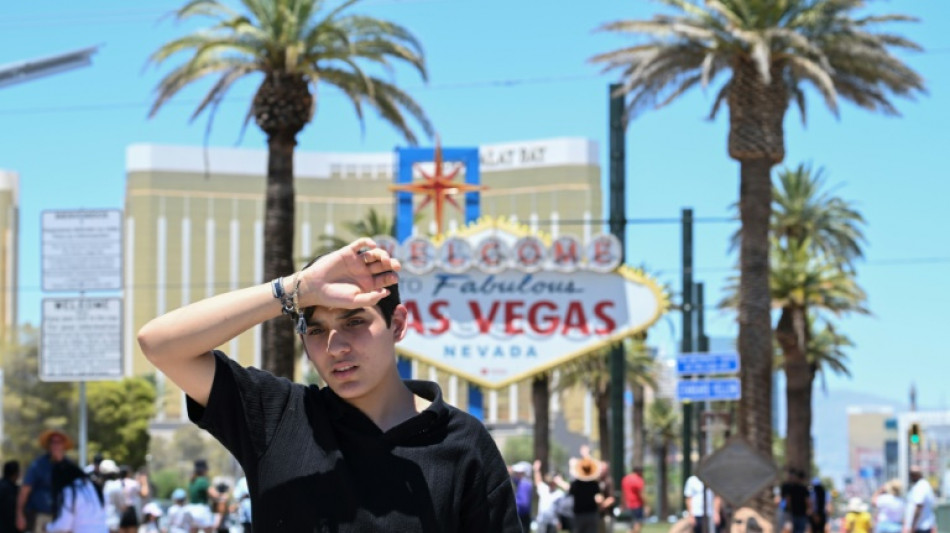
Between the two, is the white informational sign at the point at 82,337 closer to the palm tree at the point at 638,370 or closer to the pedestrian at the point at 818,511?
the pedestrian at the point at 818,511

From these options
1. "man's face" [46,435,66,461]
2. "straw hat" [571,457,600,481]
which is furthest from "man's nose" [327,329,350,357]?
"straw hat" [571,457,600,481]

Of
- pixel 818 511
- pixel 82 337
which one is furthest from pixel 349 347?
pixel 818 511

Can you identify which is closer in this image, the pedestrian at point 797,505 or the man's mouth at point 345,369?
the man's mouth at point 345,369

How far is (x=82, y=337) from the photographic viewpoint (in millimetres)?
17156

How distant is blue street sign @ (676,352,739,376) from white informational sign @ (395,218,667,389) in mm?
3594

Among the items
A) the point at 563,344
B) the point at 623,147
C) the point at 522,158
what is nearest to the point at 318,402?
the point at 623,147

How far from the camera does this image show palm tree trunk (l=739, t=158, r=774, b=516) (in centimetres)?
2767

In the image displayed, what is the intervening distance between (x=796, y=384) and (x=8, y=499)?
1338 inches

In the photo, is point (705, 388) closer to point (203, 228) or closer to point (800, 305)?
point (800, 305)

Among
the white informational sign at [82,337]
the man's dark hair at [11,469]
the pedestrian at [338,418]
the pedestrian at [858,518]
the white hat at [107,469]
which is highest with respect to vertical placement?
the pedestrian at [338,418]

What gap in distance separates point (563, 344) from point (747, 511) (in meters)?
15.3

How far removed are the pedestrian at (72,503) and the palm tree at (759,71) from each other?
51.5ft

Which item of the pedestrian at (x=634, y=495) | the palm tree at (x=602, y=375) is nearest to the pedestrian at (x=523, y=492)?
the pedestrian at (x=634, y=495)

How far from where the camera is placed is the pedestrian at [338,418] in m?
3.22
